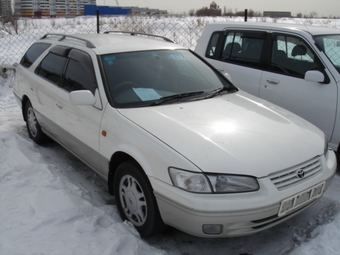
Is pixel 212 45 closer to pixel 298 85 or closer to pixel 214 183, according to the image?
pixel 298 85

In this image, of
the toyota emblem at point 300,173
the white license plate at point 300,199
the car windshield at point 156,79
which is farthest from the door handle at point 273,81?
the toyota emblem at point 300,173

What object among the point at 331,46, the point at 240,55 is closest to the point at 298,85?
the point at 331,46

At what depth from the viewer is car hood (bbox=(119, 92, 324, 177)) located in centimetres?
256

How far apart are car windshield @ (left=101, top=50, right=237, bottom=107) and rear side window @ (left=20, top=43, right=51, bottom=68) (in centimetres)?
167

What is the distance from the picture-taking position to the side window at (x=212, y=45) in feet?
18.5

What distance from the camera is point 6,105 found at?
7051mm

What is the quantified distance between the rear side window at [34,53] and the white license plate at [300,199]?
3725mm

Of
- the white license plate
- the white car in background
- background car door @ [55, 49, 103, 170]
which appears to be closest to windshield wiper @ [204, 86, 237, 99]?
the white car in background

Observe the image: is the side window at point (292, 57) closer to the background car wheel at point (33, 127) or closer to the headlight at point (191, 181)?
the headlight at point (191, 181)

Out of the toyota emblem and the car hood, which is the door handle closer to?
the car hood

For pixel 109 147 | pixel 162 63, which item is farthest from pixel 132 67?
pixel 109 147

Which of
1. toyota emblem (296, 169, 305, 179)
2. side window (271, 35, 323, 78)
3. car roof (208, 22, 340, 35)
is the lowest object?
toyota emblem (296, 169, 305, 179)

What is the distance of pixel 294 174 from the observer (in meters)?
2.66

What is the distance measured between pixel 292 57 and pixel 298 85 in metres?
0.47
